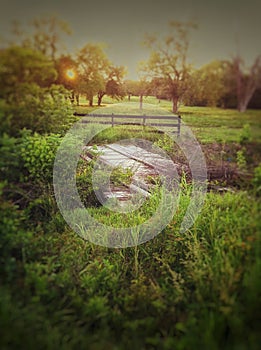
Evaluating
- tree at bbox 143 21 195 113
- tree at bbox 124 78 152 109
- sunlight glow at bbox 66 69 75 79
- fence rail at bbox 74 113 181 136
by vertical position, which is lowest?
fence rail at bbox 74 113 181 136

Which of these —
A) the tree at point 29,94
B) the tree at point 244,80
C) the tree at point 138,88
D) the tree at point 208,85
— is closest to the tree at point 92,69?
the tree at point 138,88

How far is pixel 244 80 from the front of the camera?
3.59 meters

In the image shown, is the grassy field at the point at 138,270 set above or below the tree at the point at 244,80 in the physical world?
below

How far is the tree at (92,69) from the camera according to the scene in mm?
3984

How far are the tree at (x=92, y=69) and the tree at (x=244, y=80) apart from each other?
61.2 inches

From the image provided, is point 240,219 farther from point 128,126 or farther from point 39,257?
point 128,126

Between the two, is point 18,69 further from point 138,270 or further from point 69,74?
point 138,270

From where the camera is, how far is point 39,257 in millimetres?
3066

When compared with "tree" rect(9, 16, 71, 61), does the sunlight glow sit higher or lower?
lower

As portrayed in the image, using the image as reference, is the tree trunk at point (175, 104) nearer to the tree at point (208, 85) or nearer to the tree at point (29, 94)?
the tree at point (208, 85)

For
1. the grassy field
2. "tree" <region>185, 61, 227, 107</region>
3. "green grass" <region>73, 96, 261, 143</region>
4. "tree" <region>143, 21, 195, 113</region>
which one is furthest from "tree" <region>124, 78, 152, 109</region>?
the grassy field

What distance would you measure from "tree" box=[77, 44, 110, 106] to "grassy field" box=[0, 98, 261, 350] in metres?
1.01

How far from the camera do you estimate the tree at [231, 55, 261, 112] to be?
3462mm

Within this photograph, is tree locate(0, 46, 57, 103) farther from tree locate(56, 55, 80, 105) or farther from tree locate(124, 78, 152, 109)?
tree locate(124, 78, 152, 109)
